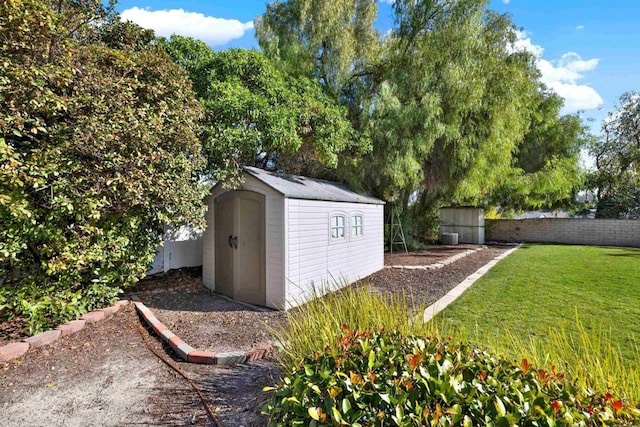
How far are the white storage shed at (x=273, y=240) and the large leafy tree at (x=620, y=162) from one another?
1693cm

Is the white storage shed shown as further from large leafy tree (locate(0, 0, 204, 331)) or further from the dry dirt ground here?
large leafy tree (locate(0, 0, 204, 331))

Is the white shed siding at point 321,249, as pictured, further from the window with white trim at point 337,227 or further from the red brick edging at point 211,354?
the red brick edging at point 211,354

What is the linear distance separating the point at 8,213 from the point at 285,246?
3545mm

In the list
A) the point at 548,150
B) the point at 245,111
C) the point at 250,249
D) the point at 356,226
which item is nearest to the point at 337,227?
the point at 356,226

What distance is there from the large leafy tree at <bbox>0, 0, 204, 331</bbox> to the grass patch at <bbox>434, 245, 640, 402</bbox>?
167 inches

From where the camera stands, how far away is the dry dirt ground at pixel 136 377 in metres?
2.77

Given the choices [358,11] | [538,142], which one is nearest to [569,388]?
[358,11]

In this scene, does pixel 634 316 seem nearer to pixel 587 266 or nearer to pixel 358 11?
pixel 587 266

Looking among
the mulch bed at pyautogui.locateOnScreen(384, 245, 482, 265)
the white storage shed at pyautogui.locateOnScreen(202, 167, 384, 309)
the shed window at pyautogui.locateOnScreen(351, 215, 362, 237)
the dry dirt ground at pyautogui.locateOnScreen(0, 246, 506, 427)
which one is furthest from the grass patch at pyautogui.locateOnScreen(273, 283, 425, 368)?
the mulch bed at pyautogui.locateOnScreen(384, 245, 482, 265)

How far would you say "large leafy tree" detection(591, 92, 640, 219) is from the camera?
16422 millimetres

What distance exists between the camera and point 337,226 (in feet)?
23.7

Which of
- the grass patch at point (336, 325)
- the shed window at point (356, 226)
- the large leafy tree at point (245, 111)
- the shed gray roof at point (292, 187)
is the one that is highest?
the large leafy tree at point (245, 111)

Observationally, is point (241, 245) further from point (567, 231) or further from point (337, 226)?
point (567, 231)

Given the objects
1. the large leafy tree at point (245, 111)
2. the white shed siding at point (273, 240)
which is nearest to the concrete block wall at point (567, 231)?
the large leafy tree at point (245, 111)
